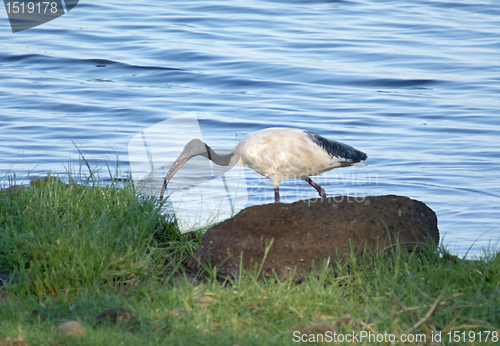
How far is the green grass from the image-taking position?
12.0 feet

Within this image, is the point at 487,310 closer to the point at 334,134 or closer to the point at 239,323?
the point at 239,323

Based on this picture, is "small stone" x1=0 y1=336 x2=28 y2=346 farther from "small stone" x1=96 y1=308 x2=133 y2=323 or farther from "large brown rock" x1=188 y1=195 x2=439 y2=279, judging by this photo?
"large brown rock" x1=188 y1=195 x2=439 y2=279

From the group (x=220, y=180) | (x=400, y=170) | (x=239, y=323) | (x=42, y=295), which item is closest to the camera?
(x=239, y=323)

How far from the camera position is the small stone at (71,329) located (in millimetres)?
3518

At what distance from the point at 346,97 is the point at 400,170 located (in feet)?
13.0

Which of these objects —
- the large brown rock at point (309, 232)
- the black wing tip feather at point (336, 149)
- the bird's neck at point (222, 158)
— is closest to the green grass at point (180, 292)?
the large brown rock at point (309, 232)

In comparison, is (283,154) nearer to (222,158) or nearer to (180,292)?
(222,158)

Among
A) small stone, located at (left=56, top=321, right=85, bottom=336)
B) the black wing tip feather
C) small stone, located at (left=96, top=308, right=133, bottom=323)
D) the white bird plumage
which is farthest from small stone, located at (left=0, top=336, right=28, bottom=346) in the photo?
the black wing tip feather

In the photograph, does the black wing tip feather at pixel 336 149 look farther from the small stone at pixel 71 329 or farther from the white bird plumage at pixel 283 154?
the small stone at pixel 71 329

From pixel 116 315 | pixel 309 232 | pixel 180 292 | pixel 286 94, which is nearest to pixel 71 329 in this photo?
pixel 116 315

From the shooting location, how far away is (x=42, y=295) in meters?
4.12

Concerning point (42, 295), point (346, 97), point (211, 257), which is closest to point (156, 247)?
point (211, 257)

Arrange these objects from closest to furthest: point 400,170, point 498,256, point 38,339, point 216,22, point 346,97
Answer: point 38,339 < point 498,256 < point 400,170 < point 346,97 < point 216,22

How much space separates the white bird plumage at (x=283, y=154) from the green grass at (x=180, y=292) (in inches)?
36.7
